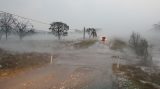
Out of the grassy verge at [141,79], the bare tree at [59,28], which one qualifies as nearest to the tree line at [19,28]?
the bare tree at [59,28]

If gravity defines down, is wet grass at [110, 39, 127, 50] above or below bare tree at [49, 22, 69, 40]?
below

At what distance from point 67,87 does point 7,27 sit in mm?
89265

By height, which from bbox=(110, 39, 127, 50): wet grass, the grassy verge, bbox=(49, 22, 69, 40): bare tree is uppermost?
bbox=(49, 22, 69, 40): bare tree

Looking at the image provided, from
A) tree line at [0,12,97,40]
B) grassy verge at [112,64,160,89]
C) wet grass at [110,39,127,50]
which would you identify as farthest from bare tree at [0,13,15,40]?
grassy verge at [112,64,160,89]

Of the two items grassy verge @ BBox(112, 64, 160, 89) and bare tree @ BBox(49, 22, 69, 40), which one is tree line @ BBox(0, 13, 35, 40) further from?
grassy verge @ BBox(112, 64, 160, 89)

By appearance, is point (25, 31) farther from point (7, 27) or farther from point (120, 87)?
Answer: point (120, 87)

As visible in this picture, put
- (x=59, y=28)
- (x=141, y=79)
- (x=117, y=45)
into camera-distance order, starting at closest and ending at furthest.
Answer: (x=141, y=79)
(x=117, y=45)
(x=59, y=28)

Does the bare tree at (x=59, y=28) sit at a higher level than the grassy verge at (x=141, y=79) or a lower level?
higher

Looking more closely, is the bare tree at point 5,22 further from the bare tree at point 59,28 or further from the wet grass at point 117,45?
the wet grass at point 117,45

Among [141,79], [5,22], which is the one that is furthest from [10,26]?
[141,79]

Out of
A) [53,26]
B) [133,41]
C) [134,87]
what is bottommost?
[134,87]

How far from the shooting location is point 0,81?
754 inches

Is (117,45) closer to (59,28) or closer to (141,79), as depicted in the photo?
(59,28)

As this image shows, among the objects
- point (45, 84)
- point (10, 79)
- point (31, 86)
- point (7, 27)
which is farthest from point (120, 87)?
point (7, 27)
